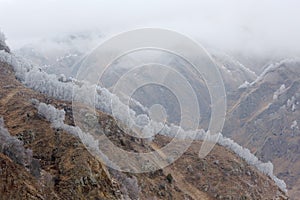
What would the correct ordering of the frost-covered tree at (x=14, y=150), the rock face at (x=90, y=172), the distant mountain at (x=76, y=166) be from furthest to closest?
1. the frost-covered tree at (x=14, y=150)
2. the distant mountain at (x=76, y=166)
3. the rock face at (x=90, y=172)

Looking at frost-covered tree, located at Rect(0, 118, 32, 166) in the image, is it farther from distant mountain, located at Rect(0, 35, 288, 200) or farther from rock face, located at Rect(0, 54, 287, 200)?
rock face, located at Rect(0, 54, 287, 200)

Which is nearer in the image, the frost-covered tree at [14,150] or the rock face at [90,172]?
the rock face at [90,172]

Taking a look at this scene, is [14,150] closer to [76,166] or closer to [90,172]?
[76,166]

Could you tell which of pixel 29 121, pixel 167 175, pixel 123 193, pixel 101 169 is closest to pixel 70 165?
pixel 101 169

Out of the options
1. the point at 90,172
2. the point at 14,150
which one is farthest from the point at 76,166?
the point at 14,150

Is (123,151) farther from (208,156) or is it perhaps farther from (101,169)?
(208,156)

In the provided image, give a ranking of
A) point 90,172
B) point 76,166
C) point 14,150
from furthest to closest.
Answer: point 76,166, point 90,172, point 14,150

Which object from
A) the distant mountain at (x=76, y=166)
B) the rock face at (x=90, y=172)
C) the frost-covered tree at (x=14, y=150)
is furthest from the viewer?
the frost-covered tree at (x=14, y=150)

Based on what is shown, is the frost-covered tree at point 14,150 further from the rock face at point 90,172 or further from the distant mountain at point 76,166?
the rock face at point 90,172

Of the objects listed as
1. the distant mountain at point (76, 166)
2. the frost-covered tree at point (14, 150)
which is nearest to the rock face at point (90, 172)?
the distant mountain at point (76, 166)
